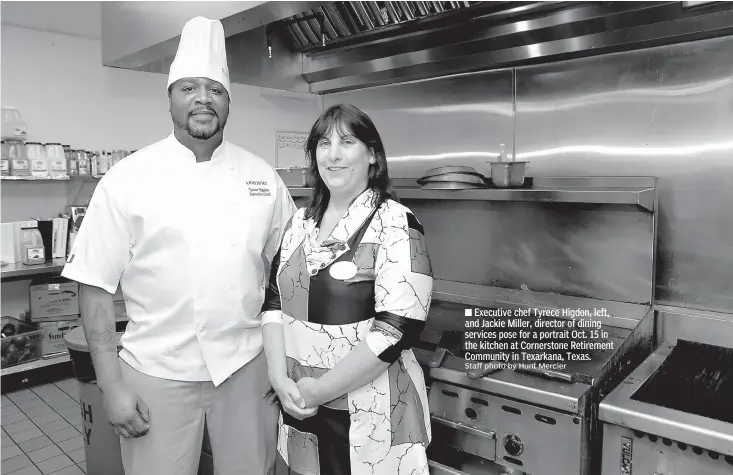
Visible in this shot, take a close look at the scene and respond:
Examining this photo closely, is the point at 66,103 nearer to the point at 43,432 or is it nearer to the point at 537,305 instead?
the point at 43,432

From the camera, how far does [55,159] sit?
13.3ft

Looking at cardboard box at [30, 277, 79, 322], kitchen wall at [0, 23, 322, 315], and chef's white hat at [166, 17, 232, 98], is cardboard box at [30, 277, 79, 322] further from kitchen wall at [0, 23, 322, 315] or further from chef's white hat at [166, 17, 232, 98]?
chef's white hat at [166, 17, 232, 98]

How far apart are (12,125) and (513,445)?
169 inches

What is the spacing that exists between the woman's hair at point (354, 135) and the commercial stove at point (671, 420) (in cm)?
83

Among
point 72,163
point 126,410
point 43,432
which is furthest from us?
point 72,163

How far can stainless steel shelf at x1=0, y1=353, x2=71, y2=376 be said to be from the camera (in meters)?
3.67

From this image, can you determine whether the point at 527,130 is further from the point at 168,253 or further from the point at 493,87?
the point at 168,253

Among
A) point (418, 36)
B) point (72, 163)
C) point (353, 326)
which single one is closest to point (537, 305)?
point (353, 326)

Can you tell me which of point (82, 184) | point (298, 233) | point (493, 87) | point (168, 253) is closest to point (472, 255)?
point (493, 87)

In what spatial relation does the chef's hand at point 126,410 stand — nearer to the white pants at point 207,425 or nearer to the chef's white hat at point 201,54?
the white pants at point 207,425

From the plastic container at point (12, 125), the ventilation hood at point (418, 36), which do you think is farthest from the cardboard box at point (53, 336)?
the ventilation hood at point (418, 36)

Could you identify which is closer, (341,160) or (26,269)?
(341,160)

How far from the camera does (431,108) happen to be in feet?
8.20

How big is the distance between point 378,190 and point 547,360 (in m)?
0.76
